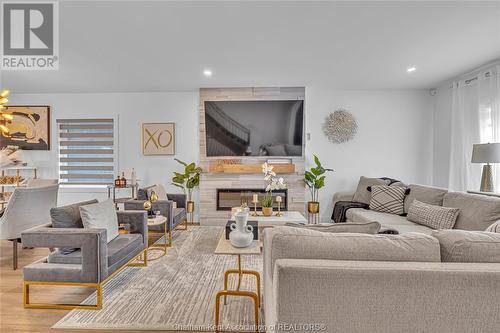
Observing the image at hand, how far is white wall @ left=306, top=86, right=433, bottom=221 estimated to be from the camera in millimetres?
5586

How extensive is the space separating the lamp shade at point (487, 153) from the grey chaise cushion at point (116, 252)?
4255 mm

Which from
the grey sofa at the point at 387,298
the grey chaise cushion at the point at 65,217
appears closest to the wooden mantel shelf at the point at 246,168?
the grey chaise cushion at the point at 65,217

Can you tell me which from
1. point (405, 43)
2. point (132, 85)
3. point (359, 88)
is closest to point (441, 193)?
point (405, 43)

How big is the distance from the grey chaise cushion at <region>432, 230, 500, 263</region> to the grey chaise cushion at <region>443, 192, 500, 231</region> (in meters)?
1.74

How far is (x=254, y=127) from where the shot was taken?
5.48 metres

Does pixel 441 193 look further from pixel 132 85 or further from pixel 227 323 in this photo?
pixel 132 85

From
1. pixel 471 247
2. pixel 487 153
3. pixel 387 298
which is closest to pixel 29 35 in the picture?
pixel 387 298

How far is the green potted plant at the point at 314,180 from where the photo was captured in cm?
524

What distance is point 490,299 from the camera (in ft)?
3.86

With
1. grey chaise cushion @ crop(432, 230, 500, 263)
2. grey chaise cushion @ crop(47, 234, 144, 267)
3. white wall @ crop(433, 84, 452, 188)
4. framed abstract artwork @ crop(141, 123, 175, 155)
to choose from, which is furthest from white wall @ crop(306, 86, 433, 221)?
grey chaise cushion @ crop(432, 230, 500, 263)

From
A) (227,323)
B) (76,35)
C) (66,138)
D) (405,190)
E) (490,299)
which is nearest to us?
(490,299)

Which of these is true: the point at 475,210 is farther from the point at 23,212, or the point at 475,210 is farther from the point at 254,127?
the point at 23,212

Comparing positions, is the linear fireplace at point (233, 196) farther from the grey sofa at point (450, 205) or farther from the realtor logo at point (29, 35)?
the realtor logo at point (29, 35)

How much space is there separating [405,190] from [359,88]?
229cm
